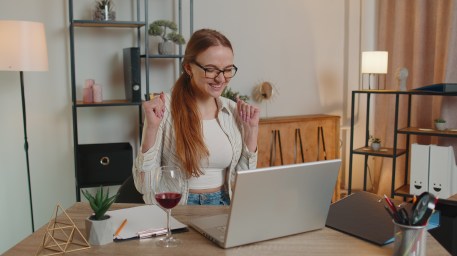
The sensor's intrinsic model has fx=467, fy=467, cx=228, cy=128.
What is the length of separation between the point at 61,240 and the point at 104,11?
213cm

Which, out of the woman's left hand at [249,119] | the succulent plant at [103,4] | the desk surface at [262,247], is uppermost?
the succulent plant at [103,4]

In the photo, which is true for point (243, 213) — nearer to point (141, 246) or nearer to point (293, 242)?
point (293, 242)

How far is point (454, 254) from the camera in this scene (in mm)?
1855

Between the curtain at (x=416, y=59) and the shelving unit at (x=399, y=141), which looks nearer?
the shelving unit at (x=399, y=141)

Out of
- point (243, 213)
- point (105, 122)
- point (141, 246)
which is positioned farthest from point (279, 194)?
point (105, 122)

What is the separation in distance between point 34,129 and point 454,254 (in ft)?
8.79

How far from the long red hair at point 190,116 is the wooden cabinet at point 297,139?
1.64 m

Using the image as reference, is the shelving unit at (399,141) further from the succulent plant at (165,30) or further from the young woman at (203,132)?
the young woman at (203,132)

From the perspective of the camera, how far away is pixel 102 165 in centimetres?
305

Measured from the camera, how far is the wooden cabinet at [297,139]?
11.9 feet

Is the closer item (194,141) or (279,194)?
(279,194)

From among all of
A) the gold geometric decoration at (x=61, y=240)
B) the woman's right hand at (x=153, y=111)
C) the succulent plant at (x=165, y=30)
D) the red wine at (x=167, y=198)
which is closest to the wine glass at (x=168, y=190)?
the red wine at (x=167, y=198)

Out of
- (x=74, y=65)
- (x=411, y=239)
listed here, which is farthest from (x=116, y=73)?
(x=411, y=239)

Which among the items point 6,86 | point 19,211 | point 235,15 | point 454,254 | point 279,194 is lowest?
point 19,211
